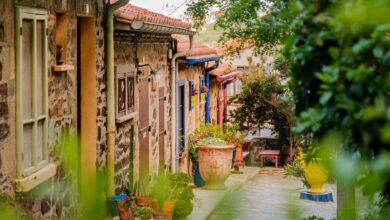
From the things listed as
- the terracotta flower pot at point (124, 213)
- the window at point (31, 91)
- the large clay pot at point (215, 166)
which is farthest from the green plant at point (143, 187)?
the window at point (31, 91)

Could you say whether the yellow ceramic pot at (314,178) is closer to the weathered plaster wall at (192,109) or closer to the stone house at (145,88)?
the stone house at (145,88)

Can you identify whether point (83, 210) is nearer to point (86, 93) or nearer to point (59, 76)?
point (59, 76)

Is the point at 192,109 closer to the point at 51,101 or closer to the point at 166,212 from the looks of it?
the point at 166,212

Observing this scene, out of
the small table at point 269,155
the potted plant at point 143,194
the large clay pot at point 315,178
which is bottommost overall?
the small table at point 269,155

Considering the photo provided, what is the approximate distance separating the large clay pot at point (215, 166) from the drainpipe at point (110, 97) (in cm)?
431

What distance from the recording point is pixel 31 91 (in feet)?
18.8

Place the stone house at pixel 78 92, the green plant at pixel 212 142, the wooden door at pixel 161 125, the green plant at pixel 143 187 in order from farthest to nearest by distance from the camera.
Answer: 1. the green plant at pixel 212 142
2. the wooden door at pixel 161 125
3. the green plant at pixel 143 187
4. the stone house at pixel 78 92

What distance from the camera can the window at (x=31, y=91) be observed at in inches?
209

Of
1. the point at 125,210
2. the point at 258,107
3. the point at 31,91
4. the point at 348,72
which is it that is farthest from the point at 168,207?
the point at 258,107

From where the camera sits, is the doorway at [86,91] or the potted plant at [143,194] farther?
the potted plant at [143,194]

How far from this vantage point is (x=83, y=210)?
75.3 inches

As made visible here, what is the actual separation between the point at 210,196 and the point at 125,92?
9.52ft

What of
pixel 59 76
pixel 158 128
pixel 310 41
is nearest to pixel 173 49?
pixel 158 128

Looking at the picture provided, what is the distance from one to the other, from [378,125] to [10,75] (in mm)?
3884
